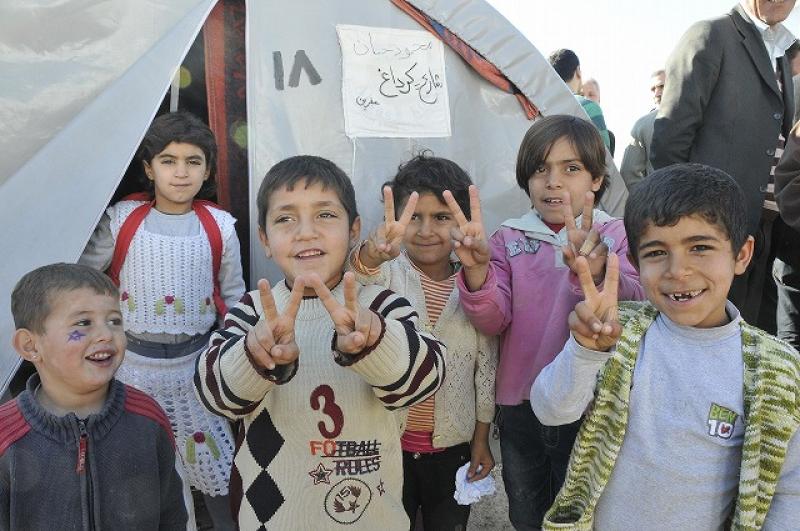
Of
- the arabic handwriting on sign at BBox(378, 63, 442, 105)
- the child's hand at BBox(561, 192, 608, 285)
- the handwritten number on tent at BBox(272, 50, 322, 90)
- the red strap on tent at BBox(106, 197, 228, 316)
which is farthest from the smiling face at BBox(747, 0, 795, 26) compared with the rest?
the red strap on tent at BBox(106, 197, 228, 316)

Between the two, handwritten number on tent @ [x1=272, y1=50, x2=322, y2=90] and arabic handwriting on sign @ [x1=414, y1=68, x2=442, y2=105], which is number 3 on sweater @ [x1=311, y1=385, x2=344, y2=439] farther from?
arabic handwriting on sign @ [x1=414, y1=68, x2=442, y2=105]

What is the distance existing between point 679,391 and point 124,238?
1899 mm

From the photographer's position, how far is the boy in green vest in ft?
4.93

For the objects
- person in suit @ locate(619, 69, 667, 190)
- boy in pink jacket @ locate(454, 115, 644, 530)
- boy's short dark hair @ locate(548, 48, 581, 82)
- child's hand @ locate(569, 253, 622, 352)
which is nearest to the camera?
child's hand @ locate(569, 253, 622, 352)

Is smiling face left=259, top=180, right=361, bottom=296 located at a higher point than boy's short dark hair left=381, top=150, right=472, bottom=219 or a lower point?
lower

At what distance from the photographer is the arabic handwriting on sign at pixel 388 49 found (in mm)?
2787

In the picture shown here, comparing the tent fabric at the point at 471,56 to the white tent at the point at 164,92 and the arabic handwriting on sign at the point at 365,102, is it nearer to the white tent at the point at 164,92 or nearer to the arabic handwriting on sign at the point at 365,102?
the white tent at the point at 164,92

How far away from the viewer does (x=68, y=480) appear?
61.8 inches

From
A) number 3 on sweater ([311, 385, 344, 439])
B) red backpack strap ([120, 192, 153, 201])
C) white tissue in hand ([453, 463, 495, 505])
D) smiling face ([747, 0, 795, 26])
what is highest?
smiling face ([747, 0, 795, 26])

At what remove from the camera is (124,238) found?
237cm

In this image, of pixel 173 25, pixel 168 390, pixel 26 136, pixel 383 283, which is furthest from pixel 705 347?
pixel 26 136

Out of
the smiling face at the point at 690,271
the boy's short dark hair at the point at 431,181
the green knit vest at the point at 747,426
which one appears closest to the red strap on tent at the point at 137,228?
the boy's short dark hair at the point at 431,181

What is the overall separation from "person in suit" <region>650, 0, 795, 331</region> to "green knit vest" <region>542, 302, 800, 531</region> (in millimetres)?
1646

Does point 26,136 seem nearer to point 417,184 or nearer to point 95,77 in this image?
point 95,77
